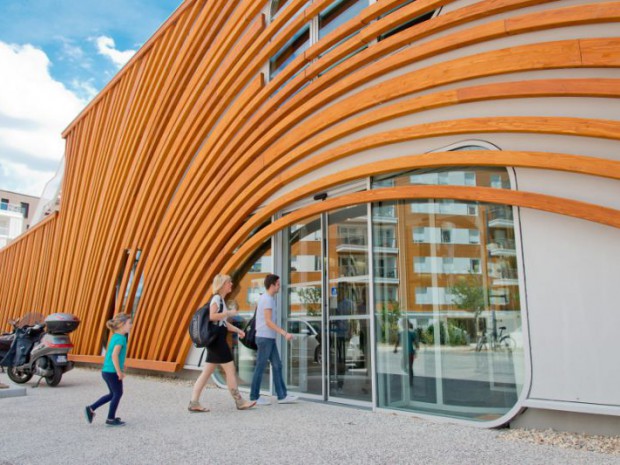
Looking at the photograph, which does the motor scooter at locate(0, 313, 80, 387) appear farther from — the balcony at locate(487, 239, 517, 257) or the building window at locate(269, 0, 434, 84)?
the balcony at locate(487, 239, 517, 257)

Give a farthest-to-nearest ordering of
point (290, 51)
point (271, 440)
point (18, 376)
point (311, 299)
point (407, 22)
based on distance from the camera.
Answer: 1. point (18, 376)
2. point (290, 51)
3. point (311, 299)
4. point (407, 22)
5. point (271, 440)

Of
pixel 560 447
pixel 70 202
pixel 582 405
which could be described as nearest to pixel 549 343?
pixel 582 405

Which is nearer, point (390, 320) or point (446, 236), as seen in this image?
point (446, 236)

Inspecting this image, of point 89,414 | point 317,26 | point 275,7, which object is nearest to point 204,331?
point 89,414

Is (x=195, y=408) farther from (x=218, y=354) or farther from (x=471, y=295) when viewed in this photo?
(x=471, y=295)

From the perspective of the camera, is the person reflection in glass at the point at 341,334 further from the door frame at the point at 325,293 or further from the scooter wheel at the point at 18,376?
the scooter wheel at the point at 18,376

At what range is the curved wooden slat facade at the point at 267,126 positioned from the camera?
15.0 feet

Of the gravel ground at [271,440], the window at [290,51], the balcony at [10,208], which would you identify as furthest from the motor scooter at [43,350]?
the balcony at [10,208]

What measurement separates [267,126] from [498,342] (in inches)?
177

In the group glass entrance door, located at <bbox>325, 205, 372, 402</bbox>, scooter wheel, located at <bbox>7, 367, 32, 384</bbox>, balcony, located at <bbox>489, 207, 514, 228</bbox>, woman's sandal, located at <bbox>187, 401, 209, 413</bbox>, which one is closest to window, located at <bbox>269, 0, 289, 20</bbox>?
glass entrance door, located at <bbox>325, 205, 372, 402</bbox>

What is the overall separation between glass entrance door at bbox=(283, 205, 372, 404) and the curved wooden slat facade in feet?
1.33

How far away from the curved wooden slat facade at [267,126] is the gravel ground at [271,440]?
1.93 meters

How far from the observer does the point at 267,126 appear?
24.7ft

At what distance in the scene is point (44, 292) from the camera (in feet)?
47.4
